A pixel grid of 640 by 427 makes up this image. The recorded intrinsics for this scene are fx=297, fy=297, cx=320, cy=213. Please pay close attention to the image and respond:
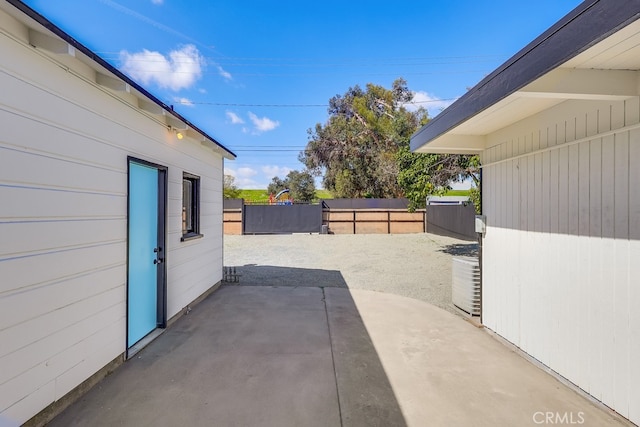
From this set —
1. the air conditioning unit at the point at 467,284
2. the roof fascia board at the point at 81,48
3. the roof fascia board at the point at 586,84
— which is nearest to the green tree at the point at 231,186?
the roof fascia board at the point at 81,48

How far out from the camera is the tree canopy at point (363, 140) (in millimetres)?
18953

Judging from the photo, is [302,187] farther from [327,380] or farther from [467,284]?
[327,380]

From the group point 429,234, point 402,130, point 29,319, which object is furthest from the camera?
point 402,130

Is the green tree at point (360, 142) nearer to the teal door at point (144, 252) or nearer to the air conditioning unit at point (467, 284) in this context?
the air conditioning unit at point (467, 284)

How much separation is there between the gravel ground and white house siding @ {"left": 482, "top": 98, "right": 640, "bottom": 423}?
1717 mm

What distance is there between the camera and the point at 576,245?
99.4 inches

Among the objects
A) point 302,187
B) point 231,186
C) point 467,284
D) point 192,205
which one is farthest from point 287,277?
point 231,186

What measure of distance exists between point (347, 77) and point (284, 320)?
643 inches

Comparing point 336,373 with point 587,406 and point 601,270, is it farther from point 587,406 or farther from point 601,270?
point 601,270

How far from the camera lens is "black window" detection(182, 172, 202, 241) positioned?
4742 mm

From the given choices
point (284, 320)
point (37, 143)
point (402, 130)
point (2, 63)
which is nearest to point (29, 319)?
point (37, 143)

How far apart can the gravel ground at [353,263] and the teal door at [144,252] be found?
106 inches

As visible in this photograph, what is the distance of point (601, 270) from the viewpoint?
7.48ft

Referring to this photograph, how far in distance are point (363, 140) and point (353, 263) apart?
1305 cm
